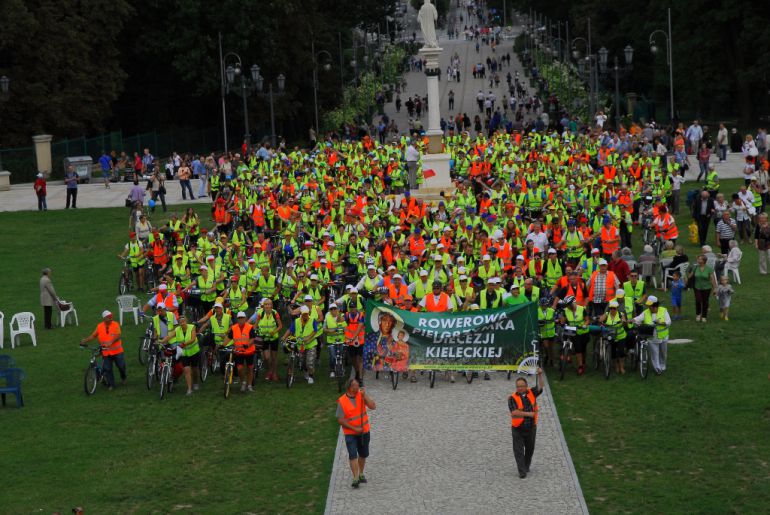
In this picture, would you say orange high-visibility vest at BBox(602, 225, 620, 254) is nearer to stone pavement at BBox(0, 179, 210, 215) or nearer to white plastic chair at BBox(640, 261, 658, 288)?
white plastic chair at BBox(640, 261, 658, 288)

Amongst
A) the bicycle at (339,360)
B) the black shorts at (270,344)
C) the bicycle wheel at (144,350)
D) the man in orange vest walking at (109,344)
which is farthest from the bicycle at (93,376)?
the bicycle at (339,360)

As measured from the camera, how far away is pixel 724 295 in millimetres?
29266

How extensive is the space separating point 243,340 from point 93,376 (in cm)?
298

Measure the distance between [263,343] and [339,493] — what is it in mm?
6752

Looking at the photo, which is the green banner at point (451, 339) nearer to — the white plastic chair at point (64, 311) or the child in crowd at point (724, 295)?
the child in crowd at point (724, 295)

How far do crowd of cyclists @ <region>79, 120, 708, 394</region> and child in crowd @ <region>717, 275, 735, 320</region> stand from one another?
226 cm

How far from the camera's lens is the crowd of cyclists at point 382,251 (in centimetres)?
2598

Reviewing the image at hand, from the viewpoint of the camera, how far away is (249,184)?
4334 centimetres

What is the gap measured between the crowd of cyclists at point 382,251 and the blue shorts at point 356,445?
5994 millimetres

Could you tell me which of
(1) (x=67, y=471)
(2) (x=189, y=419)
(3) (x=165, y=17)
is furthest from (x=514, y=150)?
(3) (x=165, y=17)

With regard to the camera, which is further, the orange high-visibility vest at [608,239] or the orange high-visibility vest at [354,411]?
the orange high-visibility vest at [608,239]

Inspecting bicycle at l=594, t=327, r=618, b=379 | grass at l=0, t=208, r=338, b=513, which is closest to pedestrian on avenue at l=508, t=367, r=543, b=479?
grass at l=0, t=208, r=338, b=513

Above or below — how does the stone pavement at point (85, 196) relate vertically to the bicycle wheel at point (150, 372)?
above

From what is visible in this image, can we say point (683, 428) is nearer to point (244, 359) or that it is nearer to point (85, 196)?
point (244, 359)
